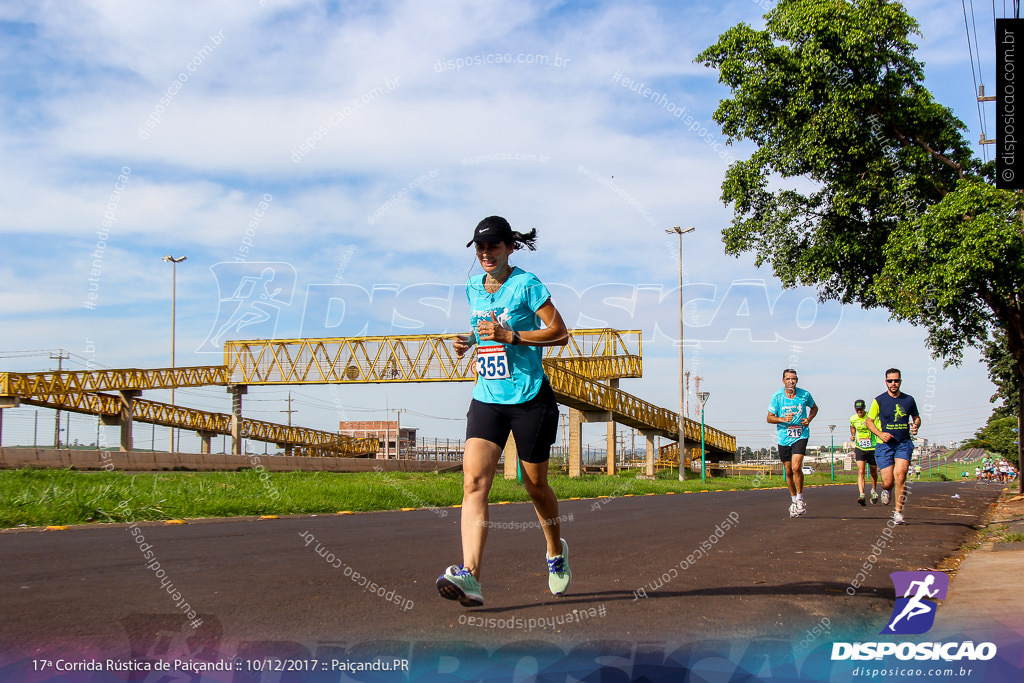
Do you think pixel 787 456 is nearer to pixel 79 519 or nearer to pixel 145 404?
pixel 79 519

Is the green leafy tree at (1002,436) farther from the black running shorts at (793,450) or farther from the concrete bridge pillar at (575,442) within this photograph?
the black running shorts at (793,450)

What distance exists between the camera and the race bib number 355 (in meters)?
4.89

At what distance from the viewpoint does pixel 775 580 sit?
6.02 meters

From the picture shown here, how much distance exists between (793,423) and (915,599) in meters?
7.40

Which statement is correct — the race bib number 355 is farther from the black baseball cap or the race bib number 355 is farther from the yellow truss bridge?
the yellow truss bridge

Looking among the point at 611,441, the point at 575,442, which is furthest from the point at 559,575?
the point at 611,441

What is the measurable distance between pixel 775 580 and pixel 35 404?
140 feet

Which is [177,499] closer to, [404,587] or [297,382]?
[404,587]

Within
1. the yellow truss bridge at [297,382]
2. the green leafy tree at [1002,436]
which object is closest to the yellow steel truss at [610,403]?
the yellow truss bridge at [297,382]

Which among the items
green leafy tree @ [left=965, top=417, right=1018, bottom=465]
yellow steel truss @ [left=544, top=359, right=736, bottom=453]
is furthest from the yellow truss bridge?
green leafy tree @ [left=965, top=417, right=1018, bottom=465]

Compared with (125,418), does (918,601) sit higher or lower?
lower

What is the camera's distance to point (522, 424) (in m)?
4.90

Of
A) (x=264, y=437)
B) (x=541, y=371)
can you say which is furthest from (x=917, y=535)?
(x=264, y=437)

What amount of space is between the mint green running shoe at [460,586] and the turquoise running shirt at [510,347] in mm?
945
